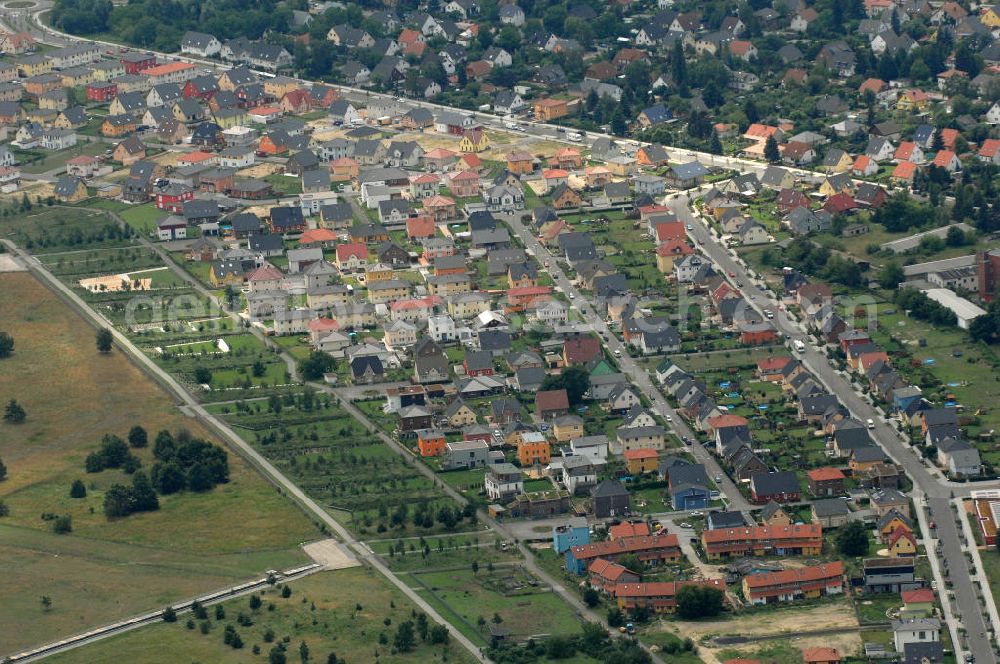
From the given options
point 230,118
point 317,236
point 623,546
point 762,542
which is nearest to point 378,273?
point 317,236

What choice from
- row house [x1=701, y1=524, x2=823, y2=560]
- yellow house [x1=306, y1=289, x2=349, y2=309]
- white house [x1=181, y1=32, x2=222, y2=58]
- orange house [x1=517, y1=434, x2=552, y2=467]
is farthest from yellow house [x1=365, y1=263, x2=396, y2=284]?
white house [x1=181, y1=32, x2=222, y2=58]

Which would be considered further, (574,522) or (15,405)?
(15,405)

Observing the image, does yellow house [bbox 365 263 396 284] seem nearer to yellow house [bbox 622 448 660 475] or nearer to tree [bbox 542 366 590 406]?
tree [bbox 542 366 590 406]

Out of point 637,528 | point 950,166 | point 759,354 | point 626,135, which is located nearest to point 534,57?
point 626,135

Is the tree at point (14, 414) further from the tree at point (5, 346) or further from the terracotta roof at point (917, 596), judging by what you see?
the terracotta roof at point (917, 596)

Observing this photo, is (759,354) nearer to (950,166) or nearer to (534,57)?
(950,166)

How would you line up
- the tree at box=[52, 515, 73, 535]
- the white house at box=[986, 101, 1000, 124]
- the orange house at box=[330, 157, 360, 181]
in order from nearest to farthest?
the tree at box=[52, 515, 73, 535] → the orange house at box=[330, 157, 360, 181] → the white house at box=[986, 101, 1000, 124]

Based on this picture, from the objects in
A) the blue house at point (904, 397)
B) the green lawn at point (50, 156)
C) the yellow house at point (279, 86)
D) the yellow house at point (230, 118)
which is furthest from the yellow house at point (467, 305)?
the yellow house at point (279, 86)
